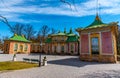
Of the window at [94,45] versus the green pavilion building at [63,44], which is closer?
the window at [94,45]

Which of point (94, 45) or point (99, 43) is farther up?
point (99, 43)

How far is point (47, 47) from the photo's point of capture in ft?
140

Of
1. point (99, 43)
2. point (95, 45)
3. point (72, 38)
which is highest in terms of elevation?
point (72, 38)

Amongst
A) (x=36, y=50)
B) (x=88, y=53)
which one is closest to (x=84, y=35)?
(x=88, y=53)

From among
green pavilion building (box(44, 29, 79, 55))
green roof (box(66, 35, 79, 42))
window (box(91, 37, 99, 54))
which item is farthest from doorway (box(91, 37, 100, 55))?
green roof (box(66, 35, 79, 42))

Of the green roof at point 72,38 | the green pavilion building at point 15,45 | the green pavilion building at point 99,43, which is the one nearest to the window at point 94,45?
the green pavilion building at point 99,43

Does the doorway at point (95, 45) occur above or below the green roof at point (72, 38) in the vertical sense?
below

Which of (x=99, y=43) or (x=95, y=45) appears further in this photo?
(x=95, y=45)

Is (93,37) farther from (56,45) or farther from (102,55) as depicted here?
(56,45)

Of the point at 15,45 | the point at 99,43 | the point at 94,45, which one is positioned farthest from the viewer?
the point at 15,45

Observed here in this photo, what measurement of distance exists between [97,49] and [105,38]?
193cm

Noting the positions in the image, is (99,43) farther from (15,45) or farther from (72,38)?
(15,45)

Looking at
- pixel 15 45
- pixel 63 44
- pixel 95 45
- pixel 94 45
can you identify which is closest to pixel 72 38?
pixel 63 44

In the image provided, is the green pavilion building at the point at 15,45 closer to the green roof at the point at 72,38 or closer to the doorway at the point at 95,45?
the green roof at the point at 72,38
